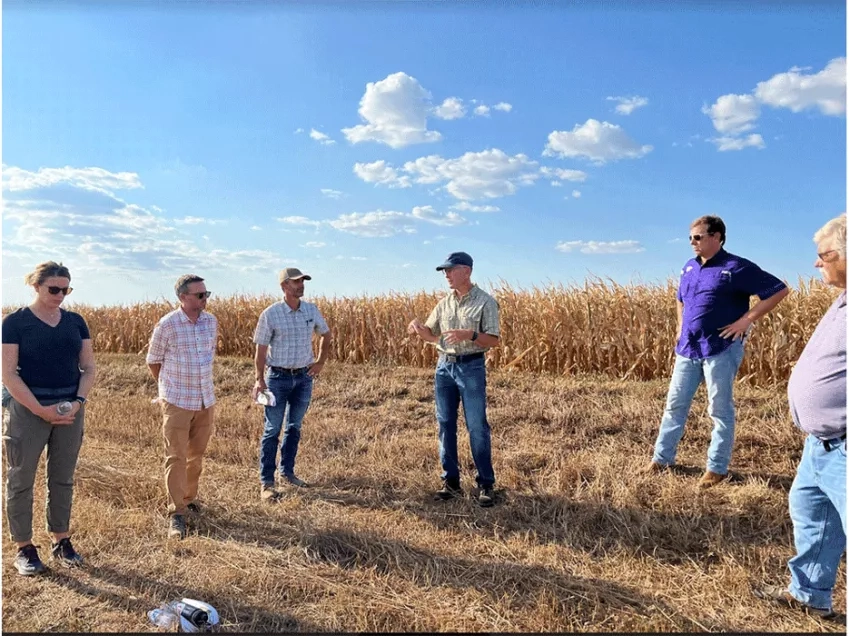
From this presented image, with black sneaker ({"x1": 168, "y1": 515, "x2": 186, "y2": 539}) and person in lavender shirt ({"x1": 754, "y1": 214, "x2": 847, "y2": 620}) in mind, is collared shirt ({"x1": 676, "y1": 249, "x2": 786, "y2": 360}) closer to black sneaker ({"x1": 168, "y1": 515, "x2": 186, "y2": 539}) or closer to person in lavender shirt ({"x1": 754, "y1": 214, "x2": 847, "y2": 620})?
person in lavender shirt ({"x1": 754, "y1": 214, "x2": 847, "y2": 620})

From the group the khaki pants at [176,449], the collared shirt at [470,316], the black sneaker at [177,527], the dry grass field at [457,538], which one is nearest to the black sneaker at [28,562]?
the dry grass field at [457,538]

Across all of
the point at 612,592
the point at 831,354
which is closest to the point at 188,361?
the point at 612,592

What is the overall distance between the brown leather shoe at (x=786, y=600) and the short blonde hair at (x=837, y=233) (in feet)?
7.39

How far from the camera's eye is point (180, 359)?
17.7 ft

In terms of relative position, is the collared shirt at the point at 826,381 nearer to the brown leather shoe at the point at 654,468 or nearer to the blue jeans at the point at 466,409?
the blue jeans at the point at 466,409

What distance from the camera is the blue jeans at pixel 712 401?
5461 millimetres

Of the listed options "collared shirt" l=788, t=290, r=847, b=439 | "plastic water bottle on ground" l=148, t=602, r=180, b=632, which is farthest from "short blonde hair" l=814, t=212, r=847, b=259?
"plastic water bottle on ground" l=148, t=602, r=180, b=632

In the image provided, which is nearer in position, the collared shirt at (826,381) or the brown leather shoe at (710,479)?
the collared shirt at (826,381)

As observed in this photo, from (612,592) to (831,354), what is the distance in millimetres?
2151

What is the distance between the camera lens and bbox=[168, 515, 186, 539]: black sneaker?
5207 mm

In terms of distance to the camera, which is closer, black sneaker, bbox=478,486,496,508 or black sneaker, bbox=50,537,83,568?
black sneaker, bbox=50,537,83,568

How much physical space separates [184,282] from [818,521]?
5.09m

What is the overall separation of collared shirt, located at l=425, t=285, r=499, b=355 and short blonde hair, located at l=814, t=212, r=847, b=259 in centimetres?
269

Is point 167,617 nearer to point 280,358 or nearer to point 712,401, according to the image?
point 280,358
